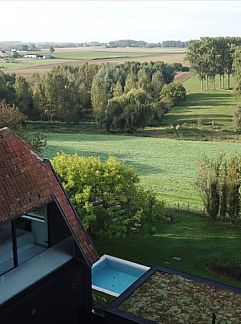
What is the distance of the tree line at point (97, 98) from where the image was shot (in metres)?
66.0

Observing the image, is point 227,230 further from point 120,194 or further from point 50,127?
point 50,127

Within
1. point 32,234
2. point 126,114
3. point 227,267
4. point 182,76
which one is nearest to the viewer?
point 32,234

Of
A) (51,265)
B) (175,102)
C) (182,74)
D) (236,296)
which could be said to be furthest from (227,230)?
(182,74)

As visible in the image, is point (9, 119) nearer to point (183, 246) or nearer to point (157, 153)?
point (183, 246)

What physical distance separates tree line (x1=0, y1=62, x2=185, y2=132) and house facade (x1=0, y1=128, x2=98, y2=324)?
52.1 metres

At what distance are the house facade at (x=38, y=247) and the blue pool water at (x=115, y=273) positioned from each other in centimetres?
835

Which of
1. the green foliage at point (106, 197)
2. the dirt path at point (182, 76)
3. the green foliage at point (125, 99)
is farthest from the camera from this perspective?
the dirt path at point (182, 76)

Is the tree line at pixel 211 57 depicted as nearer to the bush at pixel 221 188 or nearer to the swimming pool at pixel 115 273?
the bush at pixel 221 188

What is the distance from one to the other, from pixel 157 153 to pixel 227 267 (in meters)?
31.1

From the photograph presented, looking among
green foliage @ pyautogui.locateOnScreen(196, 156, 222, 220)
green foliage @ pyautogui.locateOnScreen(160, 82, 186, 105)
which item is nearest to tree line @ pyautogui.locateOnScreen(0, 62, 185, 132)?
green foliage @ pyautogui.locateOnScreen(160, 82, 186, 105)

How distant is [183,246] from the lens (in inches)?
1013


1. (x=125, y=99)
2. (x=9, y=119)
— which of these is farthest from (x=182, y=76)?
(x=9, y=119)

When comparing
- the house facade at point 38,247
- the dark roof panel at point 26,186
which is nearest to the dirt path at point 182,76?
the dark roof panel at point 26,186

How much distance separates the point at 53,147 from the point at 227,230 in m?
31.3
